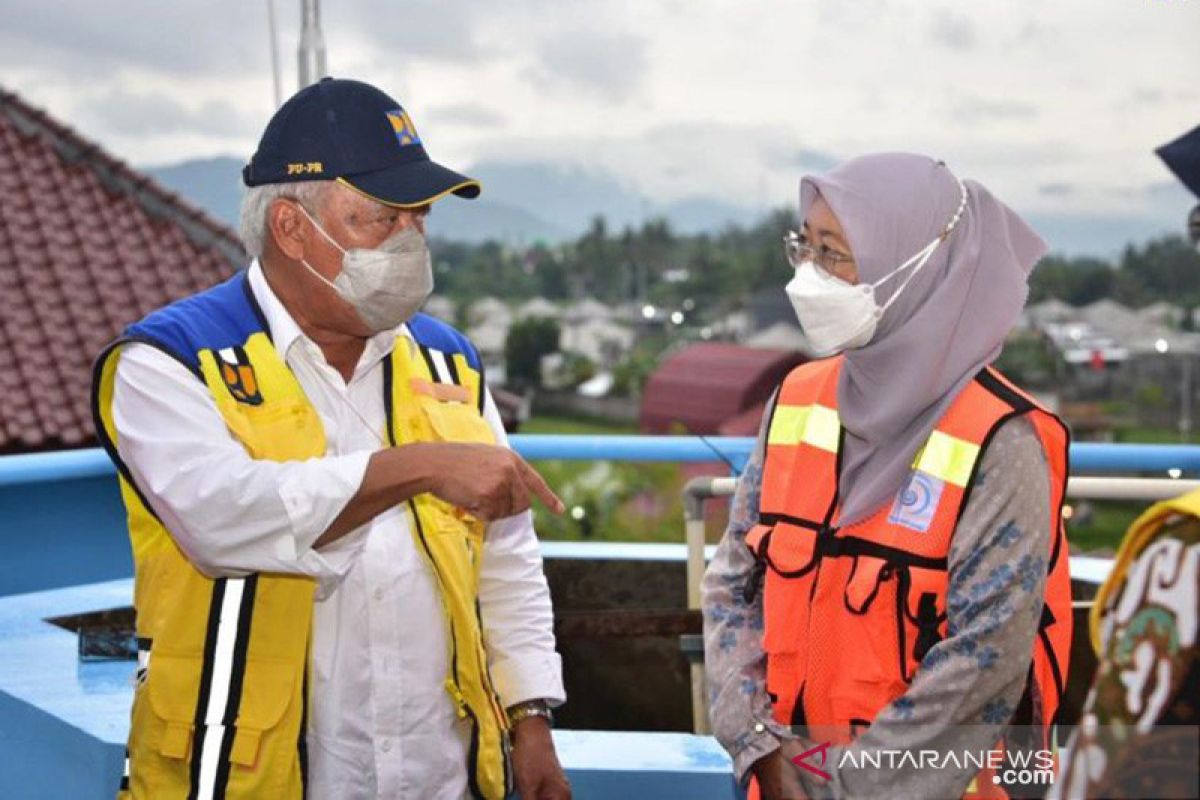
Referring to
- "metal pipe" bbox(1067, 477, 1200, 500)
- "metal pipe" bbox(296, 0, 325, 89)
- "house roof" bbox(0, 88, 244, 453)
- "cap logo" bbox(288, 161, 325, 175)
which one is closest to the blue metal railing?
"metal pipe" bbox(1067, 477, 1200, 500)

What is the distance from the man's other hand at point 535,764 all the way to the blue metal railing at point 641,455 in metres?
1.71

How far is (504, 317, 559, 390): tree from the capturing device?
9419 centimetres

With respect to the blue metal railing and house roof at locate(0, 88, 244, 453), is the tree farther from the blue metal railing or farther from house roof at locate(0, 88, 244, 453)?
the blue metal railing

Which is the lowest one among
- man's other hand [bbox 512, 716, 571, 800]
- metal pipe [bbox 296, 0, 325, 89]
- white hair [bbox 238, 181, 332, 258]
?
man's other hand [bbox 512, 716, 571, 800]

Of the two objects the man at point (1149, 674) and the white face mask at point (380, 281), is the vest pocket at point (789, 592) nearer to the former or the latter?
the white face mask at point (380, 281)

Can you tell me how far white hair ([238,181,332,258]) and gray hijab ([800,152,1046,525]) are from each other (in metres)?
0.80

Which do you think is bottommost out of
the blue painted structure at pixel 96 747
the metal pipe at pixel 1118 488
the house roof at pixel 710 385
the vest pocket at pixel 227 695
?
the house roof at pixel 710 385

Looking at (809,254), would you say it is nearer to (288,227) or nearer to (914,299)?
(914,299)

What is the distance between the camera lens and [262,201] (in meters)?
2.48

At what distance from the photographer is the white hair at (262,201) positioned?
2.45 metres

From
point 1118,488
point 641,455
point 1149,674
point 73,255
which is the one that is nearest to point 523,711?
point 1149,674

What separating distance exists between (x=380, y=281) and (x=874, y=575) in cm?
89

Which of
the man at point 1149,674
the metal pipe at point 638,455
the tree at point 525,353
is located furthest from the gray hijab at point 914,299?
the tree at point 525,353

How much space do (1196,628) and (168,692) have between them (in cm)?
158
